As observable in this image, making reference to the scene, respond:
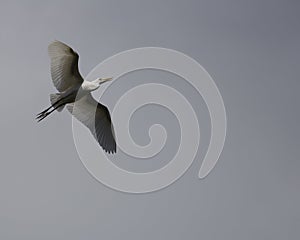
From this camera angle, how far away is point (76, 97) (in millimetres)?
33625

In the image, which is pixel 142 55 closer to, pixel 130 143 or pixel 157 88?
pixel 157 88

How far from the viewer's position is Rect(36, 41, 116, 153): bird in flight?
3269 centimetres

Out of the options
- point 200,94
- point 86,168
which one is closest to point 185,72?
point 200,94

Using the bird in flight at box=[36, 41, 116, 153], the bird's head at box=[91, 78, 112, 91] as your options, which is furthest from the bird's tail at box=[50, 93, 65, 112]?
the bird's head at box=[91, 78, 112, 91]

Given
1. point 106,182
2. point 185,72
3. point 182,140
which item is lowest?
point 106,182

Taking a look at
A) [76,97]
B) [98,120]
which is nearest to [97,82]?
[76,97]

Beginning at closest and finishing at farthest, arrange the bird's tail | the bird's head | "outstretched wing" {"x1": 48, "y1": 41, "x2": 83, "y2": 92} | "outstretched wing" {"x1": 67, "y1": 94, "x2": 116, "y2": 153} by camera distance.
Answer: "outstretched wing" {"x1": 48, "y1": 41, "x2": 83, "y2": 92} < the bird's head < the bird's tail < "outstretched wing" {"x1": 67, "y1": 94, "x2": 116, "y2": 153}

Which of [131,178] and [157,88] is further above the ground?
[157,88]

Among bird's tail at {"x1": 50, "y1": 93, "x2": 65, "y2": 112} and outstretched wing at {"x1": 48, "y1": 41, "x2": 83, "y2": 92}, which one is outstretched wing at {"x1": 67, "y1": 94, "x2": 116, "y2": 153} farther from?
bird's tail at {"x1": 50, "y1": 93, "x2": 65, "y2": 112}

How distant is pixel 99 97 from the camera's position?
115 ft

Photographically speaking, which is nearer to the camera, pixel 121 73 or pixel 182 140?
pixel 121 73

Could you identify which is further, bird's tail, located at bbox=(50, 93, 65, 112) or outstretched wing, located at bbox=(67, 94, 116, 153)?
outstretched wing, located at bbox=(67, 94, 116, 153)

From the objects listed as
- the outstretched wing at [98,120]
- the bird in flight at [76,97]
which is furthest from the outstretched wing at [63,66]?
the outstretched wing at [98,120]

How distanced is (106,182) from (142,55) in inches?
210
